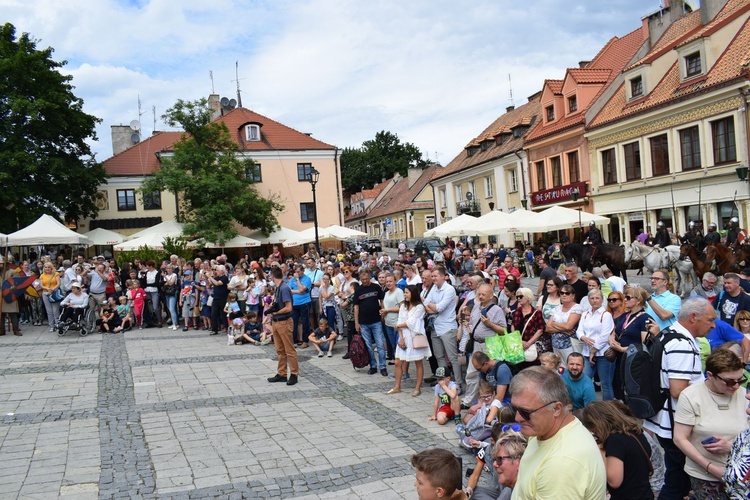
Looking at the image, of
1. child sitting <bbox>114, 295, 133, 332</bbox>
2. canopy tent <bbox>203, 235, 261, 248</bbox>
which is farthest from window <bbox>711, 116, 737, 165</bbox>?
child sitting <bbox>114, 295, 133, 332</bbox>

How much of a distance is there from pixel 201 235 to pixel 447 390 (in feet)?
85.2

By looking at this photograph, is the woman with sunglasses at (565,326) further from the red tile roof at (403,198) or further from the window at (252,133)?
the red tile roof at (403,198)

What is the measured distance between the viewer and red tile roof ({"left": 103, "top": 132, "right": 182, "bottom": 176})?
4038cm

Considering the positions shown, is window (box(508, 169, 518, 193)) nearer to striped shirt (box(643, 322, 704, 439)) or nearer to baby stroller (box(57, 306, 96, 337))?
baby stroller (box(57, 306, 96, 337))

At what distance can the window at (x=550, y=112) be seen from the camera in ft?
115

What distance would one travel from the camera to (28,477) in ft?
20.4

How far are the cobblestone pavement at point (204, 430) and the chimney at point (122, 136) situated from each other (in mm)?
40469

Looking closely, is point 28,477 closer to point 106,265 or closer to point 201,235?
point 106,265

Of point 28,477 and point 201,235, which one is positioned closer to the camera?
point 28,477

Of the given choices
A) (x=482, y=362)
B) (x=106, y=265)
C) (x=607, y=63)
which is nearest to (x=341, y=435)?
(x=482, y=362)

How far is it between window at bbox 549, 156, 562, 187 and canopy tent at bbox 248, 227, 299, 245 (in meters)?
14.7

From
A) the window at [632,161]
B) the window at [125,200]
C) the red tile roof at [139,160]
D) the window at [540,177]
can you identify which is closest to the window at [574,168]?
the window at [540,177]

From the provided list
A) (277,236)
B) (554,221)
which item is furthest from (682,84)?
(277,236)

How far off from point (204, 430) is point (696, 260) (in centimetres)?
1296
